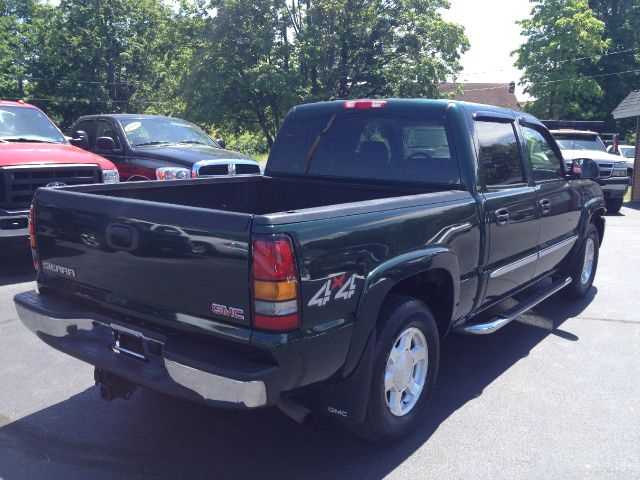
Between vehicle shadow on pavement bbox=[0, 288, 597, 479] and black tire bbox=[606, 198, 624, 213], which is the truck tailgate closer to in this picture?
vehicle shadow on pavement bbox=[0, 288, 597, 479]

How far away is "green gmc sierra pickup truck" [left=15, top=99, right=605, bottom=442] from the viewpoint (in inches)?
104

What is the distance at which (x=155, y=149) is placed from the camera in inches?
368

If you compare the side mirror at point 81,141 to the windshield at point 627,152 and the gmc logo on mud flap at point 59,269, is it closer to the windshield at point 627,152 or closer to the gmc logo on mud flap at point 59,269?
the gmc logo on mud flap at point 59,269

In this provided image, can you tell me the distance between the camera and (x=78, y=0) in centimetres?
3800

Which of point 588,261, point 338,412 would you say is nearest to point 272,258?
point 338,412

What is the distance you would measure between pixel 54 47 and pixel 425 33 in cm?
2297

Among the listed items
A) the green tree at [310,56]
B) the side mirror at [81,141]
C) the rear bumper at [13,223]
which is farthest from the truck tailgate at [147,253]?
the green tree at [310,56]

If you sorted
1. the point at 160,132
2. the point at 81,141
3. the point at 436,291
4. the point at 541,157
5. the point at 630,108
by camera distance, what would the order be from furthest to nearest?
1. the point at 630,108
2. the point at 160,132
3. the point at 81,141
4. the point at 541,157
5. the point at 436,291

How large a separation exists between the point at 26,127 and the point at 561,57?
1234 inches

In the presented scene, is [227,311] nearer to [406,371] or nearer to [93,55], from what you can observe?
[406,371]

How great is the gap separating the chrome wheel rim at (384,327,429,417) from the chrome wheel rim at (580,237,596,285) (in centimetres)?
345

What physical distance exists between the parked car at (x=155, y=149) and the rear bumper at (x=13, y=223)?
199 cm

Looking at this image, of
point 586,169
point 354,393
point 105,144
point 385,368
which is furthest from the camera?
point 105,144

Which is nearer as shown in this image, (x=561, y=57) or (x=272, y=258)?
(x=272, y=258)
